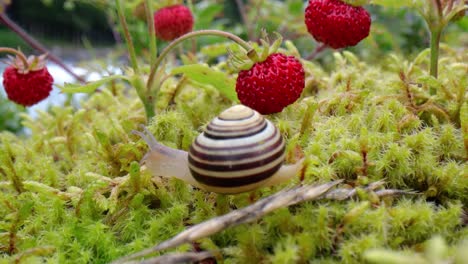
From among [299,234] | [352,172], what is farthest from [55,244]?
[352,172]

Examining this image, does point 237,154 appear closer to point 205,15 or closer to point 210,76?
point 210,76

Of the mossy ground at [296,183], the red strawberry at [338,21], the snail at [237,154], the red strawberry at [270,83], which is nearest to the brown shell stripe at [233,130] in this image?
the snail at [237,154]

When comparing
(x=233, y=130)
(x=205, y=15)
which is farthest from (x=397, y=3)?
(x=205, y=15)

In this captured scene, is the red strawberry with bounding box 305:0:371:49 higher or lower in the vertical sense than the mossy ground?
higher

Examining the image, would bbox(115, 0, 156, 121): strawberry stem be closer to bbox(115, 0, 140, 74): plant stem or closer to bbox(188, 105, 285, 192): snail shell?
bbox(115, 0, 140, 74): plant stem

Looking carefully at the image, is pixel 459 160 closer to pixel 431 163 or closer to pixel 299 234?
pixel 431 163

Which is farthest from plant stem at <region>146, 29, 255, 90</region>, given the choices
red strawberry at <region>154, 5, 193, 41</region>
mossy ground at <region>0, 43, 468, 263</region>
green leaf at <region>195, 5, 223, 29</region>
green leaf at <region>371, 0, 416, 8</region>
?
green leaf at <region>195, 5, 223, 29</region>

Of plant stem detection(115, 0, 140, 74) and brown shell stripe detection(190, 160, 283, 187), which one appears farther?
plant stem detection(115, 0, 140, 74)
